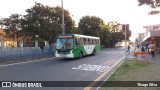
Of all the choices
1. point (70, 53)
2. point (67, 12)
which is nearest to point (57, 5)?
point (67, 12)

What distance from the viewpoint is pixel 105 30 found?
241 ft

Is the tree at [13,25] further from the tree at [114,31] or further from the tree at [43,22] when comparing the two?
the tree at [114,31]

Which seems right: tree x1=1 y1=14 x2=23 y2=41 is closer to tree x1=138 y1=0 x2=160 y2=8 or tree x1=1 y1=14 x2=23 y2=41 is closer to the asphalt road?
the asphalt road

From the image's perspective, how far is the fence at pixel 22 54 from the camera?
72.4ft

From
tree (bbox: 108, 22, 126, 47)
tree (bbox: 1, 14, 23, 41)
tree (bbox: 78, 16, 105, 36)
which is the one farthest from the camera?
tree (bbox: 108, 22, 126, 47)

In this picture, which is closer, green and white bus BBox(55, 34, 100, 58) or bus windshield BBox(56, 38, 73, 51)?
green and white bus BBox(55, 34, 100, 58)

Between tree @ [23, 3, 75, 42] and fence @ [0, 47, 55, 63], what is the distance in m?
3.51

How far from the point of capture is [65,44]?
24.8 m

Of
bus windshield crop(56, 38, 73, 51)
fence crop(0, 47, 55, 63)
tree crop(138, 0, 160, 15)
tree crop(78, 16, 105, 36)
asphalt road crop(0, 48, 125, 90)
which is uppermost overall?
tree crop(78, 16, 105, 36)

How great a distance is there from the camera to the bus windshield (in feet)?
80.9

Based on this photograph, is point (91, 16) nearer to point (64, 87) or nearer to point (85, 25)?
point (85, 25)

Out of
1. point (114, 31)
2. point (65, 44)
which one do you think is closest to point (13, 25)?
point (65, 44)

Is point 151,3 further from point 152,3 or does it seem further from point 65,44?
point 65,44

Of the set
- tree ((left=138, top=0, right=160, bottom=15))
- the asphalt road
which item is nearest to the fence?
the asphalt road
